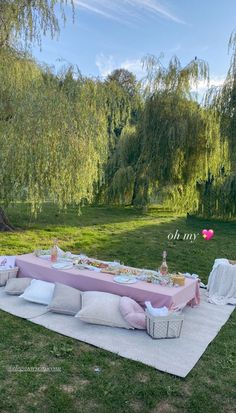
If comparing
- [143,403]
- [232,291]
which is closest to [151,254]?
[232,291]

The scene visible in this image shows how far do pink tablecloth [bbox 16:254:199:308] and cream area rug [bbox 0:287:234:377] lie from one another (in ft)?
1.17

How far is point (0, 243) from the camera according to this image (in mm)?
7770

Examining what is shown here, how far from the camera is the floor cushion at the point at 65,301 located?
4.20 meters

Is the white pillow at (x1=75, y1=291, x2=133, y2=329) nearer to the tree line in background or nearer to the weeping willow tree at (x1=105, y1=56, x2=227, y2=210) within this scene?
the tree line in background

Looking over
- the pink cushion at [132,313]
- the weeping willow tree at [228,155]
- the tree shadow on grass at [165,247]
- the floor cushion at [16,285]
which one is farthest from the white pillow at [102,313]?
the weeping willow tree at [228,155]

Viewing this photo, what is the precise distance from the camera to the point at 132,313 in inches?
156

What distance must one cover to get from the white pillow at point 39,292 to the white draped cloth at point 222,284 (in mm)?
2437

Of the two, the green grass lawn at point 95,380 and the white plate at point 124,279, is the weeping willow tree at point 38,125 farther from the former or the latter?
the green grass lawn at point 95,380

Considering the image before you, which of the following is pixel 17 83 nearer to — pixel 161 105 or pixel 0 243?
pixel 0 243

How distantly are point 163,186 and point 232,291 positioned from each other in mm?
7486

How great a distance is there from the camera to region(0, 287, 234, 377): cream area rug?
3.32 metres

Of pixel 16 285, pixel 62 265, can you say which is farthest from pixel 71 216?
pixel 16 285

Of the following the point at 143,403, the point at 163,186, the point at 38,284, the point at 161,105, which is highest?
the point at 161,105

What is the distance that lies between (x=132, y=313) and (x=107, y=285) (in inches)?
25.0
